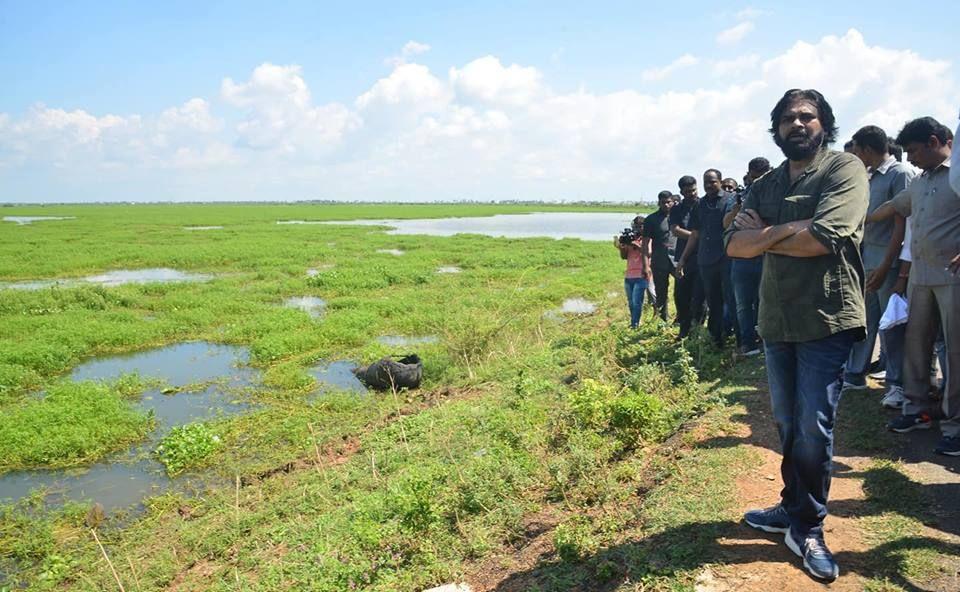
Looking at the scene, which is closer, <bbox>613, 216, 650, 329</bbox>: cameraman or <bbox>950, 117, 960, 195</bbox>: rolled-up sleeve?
<bbox>950, 117, 960, 195</bbox>: rolled-up sleeve

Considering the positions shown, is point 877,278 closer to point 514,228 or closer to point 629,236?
point 629,236

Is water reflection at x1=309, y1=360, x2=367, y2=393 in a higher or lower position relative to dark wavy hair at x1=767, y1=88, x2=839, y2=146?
lower

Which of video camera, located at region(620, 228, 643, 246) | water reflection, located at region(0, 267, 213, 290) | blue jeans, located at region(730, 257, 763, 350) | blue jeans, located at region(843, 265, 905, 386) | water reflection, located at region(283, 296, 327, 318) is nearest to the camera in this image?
blue jeans, located at region(843, 265, 905, 386)

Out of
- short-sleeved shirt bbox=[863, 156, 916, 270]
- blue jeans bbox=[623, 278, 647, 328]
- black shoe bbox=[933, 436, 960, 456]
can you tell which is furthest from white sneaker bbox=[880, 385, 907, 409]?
blue jeans bbox=[623, 278, 647, 328]

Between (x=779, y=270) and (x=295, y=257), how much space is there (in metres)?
24.3

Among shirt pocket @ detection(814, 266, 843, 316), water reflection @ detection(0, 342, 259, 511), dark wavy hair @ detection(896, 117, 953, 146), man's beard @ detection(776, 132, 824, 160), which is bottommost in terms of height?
water reflection @ detection(0, 342, 259, 511)

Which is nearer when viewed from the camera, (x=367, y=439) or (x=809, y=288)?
(x=809, y=288)

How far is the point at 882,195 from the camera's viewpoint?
446 cm

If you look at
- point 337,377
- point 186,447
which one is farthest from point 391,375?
point 186,447

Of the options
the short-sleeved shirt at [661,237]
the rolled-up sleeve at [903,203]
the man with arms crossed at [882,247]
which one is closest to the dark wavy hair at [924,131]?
the rolled-up sleeve at [903,203]

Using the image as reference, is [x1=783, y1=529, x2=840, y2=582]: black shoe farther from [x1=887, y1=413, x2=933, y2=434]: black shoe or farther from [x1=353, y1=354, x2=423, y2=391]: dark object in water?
[x1=353, y1=354, x2=423, y2=391]: dark object in water

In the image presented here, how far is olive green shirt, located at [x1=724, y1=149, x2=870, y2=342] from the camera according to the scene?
92.7 inches

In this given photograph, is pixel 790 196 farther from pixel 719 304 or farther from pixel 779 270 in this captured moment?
pixel 719 304

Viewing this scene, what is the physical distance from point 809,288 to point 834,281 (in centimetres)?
10
